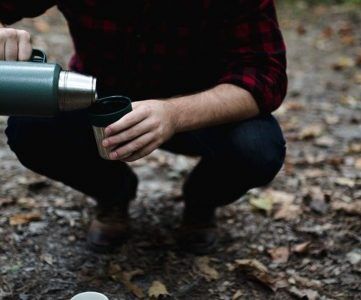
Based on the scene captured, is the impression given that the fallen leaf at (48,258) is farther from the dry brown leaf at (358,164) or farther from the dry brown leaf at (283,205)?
the dry brown leaf at (358,164)

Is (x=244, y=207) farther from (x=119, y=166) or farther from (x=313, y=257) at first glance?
(x=119, y=166)

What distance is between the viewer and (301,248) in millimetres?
2277

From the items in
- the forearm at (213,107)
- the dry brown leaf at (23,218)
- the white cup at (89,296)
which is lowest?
the dry brown leaf at (23,218)

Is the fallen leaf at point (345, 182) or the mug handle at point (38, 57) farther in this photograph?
the fallen leaf at point (345, 182)

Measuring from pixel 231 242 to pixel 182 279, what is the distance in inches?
13.6

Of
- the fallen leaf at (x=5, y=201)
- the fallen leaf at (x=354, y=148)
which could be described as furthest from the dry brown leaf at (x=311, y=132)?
the fallen leaf at (x=5, y=201)

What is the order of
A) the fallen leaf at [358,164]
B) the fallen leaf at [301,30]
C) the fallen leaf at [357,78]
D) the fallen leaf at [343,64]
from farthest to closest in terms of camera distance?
the fallen leaf at [301,30]
the fallen leaf at [343,64]
the fallen leaf at [357,78]
the fallen leaf at [358,164]

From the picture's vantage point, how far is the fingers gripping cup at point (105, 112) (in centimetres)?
151

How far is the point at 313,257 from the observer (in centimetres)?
225

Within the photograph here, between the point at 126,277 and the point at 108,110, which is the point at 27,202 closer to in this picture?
the point at 126,277

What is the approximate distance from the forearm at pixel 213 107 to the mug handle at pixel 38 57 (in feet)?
1.33

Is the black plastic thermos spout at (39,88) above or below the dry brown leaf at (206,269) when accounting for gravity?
above

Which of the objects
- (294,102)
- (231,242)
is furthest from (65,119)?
(294,102)

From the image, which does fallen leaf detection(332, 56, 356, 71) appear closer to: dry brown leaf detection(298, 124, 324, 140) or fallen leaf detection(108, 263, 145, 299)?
dry brown leaf detection(298, 124, 324, 140)
